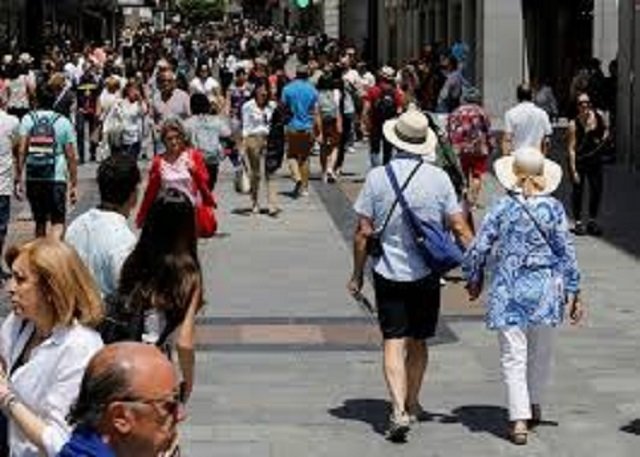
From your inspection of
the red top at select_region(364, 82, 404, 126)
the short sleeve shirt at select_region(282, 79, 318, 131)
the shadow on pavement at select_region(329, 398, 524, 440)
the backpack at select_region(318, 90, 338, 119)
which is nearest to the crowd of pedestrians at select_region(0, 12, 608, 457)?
the shadow on pavement at select_region(329, 398, 524, 440)

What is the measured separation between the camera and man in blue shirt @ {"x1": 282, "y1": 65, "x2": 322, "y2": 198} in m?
20.9

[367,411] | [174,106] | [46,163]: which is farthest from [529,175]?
[174,106]

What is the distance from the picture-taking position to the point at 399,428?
889 centimetres

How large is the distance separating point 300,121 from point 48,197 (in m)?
7.07

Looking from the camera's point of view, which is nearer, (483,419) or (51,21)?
(483,419)

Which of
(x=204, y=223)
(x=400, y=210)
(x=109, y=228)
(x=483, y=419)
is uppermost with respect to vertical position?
(x=109, y=228)

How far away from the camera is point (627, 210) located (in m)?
20.3

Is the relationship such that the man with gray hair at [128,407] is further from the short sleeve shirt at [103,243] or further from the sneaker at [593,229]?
the sneaker at [593,229]

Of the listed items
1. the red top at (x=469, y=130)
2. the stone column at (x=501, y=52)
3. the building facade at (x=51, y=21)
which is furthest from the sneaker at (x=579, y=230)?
the building facade at (x=51, y=21)

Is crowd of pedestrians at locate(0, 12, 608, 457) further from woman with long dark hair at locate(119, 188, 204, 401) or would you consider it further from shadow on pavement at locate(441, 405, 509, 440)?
shadow on pavement at locate(441, 405, 509, 440)

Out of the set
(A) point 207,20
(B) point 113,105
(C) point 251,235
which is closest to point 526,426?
(C) point 251,235

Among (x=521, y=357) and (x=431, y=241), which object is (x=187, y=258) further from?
(x=521, y=357)

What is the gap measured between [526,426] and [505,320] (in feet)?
2.00

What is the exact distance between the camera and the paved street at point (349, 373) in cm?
895
